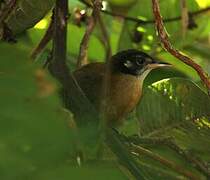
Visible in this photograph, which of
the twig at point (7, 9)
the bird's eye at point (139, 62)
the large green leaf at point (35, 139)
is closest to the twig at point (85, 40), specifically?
the twig at point (7, 9)

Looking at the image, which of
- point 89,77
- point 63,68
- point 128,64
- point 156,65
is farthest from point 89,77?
point 63,68

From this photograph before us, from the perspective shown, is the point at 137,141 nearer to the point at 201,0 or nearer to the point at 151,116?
the point at 151,116

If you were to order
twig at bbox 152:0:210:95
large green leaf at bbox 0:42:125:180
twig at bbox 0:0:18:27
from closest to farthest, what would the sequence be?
large green leaf at bbox 0:42:125:180
twig at bbox 0:0:18:27
twig at bbox 152:0:210:95

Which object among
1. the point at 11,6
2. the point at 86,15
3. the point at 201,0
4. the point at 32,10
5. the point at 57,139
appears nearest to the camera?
the point at 57,139

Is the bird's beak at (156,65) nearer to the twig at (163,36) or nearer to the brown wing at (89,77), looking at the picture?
the brown wing at (89,77)

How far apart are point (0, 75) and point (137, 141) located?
1.76ft

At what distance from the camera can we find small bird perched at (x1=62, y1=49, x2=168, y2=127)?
4.64 feet

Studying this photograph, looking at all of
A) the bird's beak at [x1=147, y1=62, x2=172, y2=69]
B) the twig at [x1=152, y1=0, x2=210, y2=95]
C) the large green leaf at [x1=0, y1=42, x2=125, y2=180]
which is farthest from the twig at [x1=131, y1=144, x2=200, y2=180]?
the bird's beak at [x1=147, y1=62, x2=172, y2=69]

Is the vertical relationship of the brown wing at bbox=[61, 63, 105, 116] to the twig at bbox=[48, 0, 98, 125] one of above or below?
below

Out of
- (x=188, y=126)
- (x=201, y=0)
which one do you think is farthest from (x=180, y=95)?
(x=201, y=0)

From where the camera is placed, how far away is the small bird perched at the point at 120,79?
1413 millimetres

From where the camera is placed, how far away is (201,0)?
185 centimetres

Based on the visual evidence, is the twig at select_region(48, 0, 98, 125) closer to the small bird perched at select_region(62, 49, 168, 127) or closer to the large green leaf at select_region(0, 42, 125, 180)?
the large green leaf at select_region(0, 42, 125, 180)

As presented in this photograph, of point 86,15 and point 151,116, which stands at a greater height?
point 86,15
